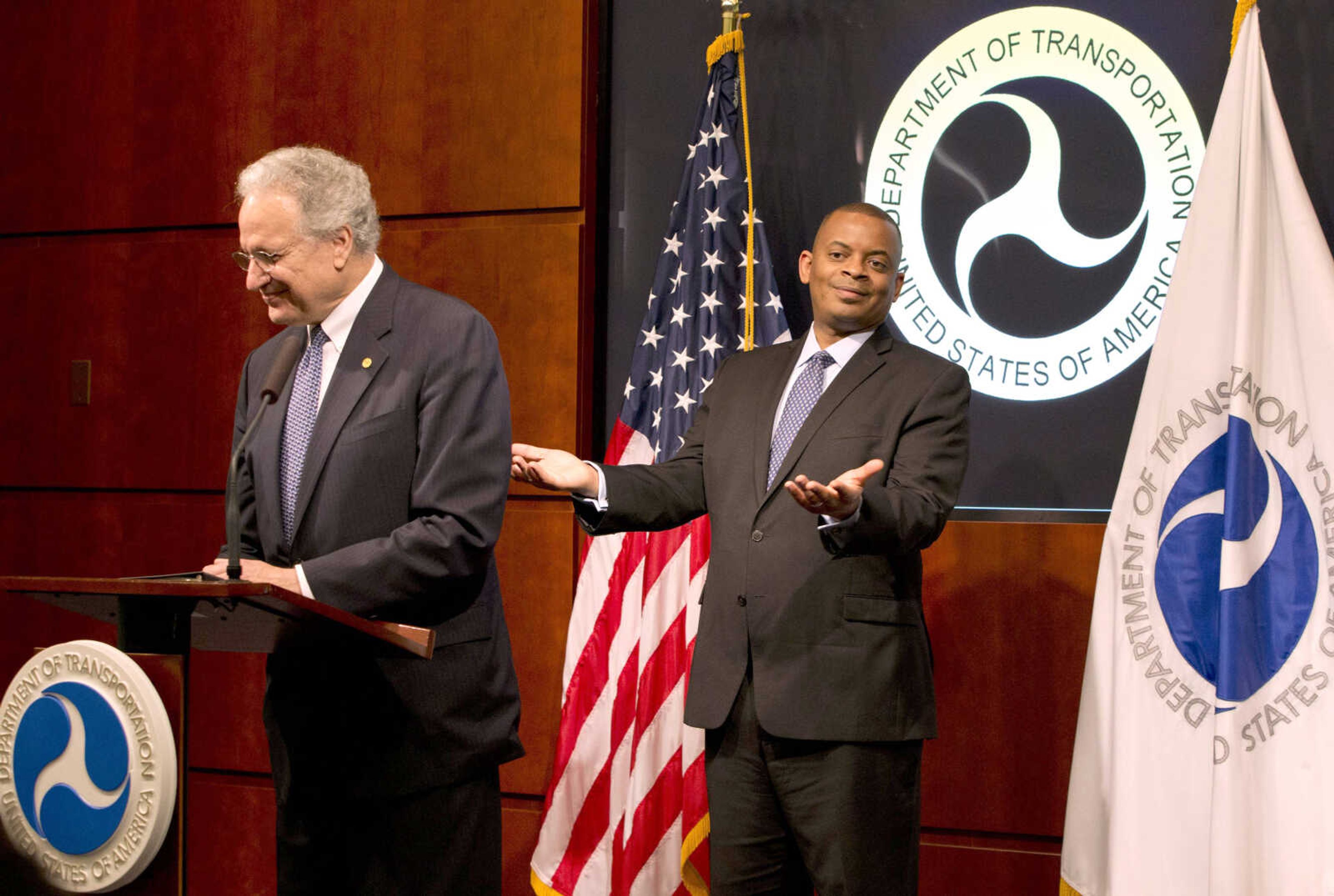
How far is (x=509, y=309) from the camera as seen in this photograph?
3.51 metres

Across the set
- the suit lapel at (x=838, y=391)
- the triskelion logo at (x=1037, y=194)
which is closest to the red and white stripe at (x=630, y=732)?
the suit lapel at (x=838, y=391)

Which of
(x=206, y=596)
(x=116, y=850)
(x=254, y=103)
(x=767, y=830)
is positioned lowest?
(x=767, y=830)

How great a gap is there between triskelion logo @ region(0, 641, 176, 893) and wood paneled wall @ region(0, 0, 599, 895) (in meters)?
1.91

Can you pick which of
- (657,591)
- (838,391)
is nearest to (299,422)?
(838,391)

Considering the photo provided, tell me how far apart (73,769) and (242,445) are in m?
0.50

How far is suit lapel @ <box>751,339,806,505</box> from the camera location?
239 cm

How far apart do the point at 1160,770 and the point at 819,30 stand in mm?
2102

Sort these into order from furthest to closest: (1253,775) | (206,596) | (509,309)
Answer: (509,309) < (1253,775) < (206,596)

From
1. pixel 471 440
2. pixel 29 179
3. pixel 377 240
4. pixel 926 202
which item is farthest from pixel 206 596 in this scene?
pixel 29 179

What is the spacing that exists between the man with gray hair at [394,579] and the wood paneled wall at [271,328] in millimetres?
1376

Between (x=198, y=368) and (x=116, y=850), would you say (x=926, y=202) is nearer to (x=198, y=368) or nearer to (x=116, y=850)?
(x=198, y=368)

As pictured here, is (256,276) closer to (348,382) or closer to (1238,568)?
(348,382)

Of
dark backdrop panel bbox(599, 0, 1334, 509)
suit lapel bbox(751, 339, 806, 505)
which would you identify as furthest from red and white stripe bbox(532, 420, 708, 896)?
suit lapel bbox(751, 339, 806, 505)

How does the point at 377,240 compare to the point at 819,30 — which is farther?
the point at 819,30
